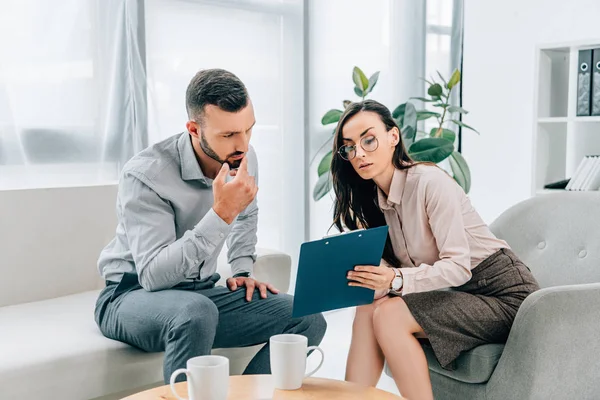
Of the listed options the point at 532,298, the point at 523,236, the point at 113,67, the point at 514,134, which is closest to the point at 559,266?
the point at 523,236

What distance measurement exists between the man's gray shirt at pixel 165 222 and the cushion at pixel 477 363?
70 centimetres

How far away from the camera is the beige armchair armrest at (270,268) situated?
94.2 inches

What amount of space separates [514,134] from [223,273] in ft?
8.38

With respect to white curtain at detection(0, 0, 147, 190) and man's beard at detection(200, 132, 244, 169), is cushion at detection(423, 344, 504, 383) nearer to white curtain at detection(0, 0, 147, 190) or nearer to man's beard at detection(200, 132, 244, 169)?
man's beard at detection(200, 132, 244, 169)

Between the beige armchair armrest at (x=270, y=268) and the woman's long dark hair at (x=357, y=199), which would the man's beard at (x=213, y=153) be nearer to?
the woman's long dark hair at (x=357, y=199)

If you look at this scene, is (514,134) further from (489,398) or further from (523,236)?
(489,398)

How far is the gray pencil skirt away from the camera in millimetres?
1837

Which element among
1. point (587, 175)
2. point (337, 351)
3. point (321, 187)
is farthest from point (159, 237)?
point (587, 175)

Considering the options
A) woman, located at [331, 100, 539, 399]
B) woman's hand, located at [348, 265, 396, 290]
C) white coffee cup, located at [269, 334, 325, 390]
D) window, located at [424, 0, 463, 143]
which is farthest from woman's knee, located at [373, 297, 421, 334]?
window, located at [424, 0, 463, 143]

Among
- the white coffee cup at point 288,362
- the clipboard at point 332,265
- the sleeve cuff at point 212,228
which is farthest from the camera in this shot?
the sleeve cuff at point 212,228

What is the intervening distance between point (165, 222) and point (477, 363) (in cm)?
89

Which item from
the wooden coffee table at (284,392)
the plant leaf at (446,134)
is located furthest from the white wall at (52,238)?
the plant leaf at (446,134)

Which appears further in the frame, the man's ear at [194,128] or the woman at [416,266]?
the man's ear at [194,128]

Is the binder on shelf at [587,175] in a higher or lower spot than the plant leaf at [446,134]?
lower
